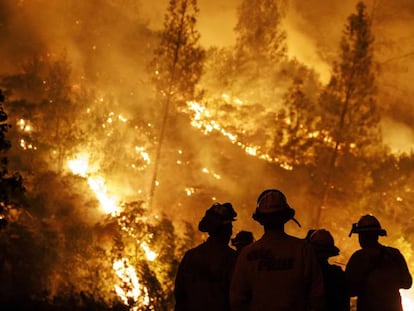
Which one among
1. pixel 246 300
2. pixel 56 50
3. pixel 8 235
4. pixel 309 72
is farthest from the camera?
pixel 309 72

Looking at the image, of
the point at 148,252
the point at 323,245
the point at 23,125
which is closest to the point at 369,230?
the point at 323,245

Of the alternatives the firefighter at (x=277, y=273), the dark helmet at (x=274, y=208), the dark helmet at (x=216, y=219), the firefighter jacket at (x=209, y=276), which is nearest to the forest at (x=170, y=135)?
the firefighter jacket at (x=209, y=276)

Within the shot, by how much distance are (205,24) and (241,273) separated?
38.2 metres

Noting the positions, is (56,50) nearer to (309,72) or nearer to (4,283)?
(309,72)

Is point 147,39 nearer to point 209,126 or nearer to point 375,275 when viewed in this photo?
point 209,126

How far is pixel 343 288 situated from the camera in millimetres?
4324

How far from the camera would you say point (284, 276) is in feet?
10.8

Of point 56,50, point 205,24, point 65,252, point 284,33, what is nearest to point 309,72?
point 284,33

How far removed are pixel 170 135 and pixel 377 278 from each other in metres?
26.4

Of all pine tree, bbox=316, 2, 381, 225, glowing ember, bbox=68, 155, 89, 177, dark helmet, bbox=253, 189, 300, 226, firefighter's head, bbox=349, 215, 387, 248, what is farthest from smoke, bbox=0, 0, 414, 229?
dark helmet, bbox=253, 189, 300, 226

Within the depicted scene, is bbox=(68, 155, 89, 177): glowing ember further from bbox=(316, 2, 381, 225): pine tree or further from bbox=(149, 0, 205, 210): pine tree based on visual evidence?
bbox=(316, 2, 381, 225): pine tree

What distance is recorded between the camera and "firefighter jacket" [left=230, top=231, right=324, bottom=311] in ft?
10.8

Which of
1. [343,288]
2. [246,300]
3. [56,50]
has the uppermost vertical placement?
[56,50]

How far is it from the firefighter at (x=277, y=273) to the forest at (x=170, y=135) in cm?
914
